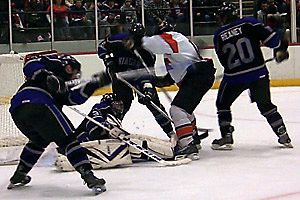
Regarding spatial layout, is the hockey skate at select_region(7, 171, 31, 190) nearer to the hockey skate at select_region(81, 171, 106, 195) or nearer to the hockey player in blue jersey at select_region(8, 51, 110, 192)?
the hockey player in blue jersey at select_region(8, 51, 110, 192)

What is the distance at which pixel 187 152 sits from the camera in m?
4.55

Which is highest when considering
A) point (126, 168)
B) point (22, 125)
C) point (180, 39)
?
point (180, 39)

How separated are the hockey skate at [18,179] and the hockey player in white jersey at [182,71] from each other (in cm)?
100

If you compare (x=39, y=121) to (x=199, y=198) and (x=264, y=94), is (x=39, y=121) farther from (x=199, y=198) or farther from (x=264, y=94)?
(x=264, y=94)

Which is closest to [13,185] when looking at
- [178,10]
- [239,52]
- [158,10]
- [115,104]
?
[115,104]

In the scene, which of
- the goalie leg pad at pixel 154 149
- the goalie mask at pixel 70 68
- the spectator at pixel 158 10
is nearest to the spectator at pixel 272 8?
the spectator at pixel 158 10

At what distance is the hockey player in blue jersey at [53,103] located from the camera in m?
3.64

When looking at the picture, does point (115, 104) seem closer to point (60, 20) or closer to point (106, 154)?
point (106, 154)

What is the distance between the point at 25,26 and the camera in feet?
31.4

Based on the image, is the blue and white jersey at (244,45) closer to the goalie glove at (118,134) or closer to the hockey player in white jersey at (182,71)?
the hockey player in white jersey at (182,71)

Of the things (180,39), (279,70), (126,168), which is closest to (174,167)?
(126,168)

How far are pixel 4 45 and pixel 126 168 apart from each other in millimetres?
5412

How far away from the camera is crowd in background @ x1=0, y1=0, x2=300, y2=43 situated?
375 inches

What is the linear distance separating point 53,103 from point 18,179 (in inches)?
19.7
